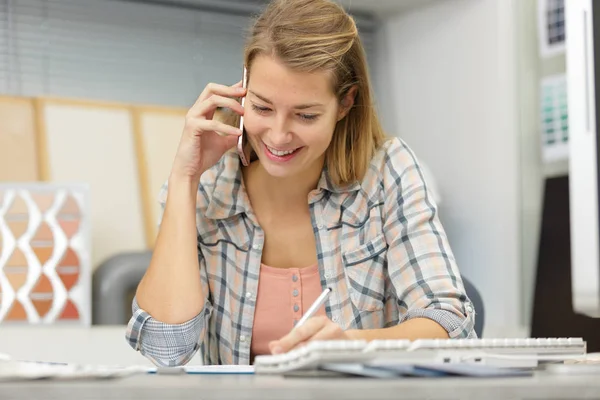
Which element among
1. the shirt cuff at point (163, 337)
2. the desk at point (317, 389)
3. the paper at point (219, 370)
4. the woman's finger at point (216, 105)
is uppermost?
the woman's finger at point (216, 105)

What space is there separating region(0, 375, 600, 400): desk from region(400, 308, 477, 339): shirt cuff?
0.64 meters

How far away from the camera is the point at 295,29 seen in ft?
4.62

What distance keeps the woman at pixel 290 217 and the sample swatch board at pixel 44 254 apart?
149 cm

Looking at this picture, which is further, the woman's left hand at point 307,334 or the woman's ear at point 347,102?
the woman's ear at point 347,102

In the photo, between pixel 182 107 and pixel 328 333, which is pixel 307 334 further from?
pixel 182 107

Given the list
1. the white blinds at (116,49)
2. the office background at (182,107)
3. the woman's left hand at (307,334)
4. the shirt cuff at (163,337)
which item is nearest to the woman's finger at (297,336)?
the woman's left hand at (307,334)

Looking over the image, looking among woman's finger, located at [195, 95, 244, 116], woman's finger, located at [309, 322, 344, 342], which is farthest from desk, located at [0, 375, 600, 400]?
woman's finger, located at [195, 95, 244, 116]

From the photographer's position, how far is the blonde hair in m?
1.38

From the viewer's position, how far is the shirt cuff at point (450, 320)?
1238 mm

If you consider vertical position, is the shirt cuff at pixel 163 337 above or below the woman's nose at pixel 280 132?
below

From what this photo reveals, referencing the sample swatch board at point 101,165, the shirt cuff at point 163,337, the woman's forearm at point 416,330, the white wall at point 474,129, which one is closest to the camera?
the woman's forearm at point 416,330

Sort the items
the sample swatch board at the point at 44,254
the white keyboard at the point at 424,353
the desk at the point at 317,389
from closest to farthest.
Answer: the desk at the point at 317,389 → the white keyboard at the point at 424,353 → the sample swatch board at the point at 44,254

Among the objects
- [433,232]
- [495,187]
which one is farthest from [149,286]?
[495,187]

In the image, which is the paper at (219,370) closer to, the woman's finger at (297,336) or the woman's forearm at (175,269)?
the woman's finger at (297,336)
